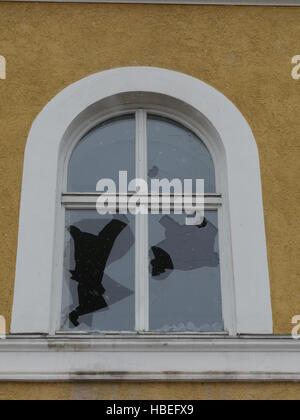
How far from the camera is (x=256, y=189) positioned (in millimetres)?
5125

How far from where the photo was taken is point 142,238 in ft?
16.9

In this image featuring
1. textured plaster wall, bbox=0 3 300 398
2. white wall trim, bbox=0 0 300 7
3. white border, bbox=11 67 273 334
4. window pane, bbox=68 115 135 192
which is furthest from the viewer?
white wall trim, bbox=0 0 300 7

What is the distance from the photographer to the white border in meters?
4.73

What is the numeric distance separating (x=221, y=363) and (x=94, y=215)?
1.42 meters

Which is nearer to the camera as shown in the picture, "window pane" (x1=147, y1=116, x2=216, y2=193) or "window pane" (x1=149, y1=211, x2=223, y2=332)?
"window pane" (x1=149, y1=211, x2=223, y2=332)

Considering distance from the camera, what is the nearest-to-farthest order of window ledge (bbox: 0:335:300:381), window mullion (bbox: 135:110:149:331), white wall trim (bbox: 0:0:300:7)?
window ledge (bbox: 0:335:300:381)
window mullion (bbox: 135:110:149:331)
white wall trim (bbox: 0:0:300:7)

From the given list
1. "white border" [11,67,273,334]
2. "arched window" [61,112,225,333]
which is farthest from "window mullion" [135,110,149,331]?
"white border" [11,67,273,334]

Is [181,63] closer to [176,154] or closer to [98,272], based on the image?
[176,154]

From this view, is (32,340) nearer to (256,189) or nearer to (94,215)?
(94,215)

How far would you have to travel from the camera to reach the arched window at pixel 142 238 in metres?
4.92

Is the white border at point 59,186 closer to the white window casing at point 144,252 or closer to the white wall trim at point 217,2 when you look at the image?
the white window casing at point 144,252

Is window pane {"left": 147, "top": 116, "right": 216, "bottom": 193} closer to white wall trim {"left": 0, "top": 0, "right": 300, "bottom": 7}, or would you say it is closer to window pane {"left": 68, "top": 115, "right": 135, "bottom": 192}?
window pane {"left": 68, "top": 115, "right": 135, "bottom": 192}

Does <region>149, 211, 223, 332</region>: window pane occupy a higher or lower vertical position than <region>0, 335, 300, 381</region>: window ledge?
higher

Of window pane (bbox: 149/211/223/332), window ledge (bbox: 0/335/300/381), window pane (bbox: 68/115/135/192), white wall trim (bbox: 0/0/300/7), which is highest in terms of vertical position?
white wall trim (bbox: 0/0/300/7)
